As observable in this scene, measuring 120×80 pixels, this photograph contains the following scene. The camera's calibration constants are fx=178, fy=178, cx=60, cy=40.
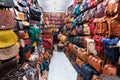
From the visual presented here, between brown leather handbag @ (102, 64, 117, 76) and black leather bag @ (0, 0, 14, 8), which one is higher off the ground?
black leather bag @ (0, 0, 14, 8)

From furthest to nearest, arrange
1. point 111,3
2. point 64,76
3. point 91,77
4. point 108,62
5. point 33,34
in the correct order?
point 64,76, point 33,34, point 91,77, point 108,62, point 111,3

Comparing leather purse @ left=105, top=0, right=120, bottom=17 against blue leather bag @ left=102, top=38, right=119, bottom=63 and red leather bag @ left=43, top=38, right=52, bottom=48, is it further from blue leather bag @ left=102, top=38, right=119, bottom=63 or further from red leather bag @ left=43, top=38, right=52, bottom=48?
red leather bag @ left=43, top=38, right=52, bottom=48

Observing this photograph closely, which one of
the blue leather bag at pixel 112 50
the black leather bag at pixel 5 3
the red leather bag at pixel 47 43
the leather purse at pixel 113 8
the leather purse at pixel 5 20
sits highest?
the black leather bag at pixel 5 3

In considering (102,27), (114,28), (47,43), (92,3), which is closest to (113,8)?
(114,28)

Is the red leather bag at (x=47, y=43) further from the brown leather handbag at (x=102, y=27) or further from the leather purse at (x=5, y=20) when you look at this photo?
the leather purse at (x=5, y=20)

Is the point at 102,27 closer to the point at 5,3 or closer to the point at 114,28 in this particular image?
the point at 114,28

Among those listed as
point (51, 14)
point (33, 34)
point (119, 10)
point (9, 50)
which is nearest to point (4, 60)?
point (9, 50)

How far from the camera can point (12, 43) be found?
2.44m

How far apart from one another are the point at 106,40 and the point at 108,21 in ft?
0.98

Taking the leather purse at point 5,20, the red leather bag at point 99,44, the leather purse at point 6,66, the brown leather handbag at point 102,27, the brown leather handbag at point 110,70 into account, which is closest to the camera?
the leather purse at point 5,20

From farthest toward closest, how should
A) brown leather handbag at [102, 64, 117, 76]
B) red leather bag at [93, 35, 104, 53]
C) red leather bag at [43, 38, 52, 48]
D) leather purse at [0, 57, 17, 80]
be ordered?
red leather bag at [43, 38, 52, 48], red leather bag at [93, 35, 104, 53], brown leather handbag at [102, 64, 117, 76], leather purse at [0, 57, 17, 80]

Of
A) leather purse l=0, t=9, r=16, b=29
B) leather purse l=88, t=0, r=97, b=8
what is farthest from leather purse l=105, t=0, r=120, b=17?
leather purse l=0, t=9, r=16, b=29

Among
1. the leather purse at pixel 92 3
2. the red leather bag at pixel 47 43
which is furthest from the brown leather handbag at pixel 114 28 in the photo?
the red leather bag at pixel 47 43

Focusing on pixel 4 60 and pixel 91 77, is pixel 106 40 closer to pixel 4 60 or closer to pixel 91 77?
pixel 91 77
